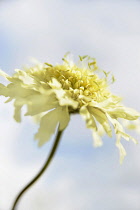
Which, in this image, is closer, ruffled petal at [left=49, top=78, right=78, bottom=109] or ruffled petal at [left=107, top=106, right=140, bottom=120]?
ruffled petal at [left=49, top=78, right=78, bottom=109]

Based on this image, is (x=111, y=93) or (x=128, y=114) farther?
(x=111, y=93)

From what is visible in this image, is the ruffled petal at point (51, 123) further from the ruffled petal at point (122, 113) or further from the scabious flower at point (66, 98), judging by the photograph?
the ruffled petal at point (122, 113)

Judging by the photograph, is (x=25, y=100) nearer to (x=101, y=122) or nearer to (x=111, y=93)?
(x=101, y=122)

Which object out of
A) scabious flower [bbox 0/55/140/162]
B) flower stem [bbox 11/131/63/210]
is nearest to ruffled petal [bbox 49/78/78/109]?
scabious flower [bbox 0/55/140/162]

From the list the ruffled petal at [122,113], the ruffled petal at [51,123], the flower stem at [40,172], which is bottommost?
the flower stem at [40,172]

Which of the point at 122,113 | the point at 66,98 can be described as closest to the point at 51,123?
the point at 66,98

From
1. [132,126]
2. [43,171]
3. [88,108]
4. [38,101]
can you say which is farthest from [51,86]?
[132,126]

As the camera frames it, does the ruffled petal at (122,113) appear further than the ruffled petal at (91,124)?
Yes

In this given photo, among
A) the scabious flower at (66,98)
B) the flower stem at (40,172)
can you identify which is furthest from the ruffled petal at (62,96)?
the flower stem at (40,172)

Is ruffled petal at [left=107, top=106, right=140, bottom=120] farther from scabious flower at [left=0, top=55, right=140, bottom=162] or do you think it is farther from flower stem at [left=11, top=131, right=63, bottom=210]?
flower stem at [left=11, top=131, right=63, bottom=210]
